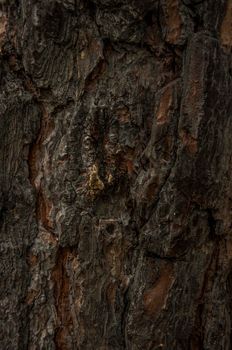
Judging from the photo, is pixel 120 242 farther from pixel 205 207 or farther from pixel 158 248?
pixel 205 207

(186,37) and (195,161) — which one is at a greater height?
(186,37)

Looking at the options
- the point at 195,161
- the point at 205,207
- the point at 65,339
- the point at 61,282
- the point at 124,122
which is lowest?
the point at 65,339

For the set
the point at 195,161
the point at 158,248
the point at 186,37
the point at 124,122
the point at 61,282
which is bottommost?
the point at 61,282

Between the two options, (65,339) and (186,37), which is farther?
(65,339)

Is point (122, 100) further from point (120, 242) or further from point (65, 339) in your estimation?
point (65, 339)

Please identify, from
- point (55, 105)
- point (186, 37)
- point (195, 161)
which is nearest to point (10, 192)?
point (55, 105)

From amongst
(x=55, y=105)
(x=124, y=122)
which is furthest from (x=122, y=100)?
(x=55, y=105)
